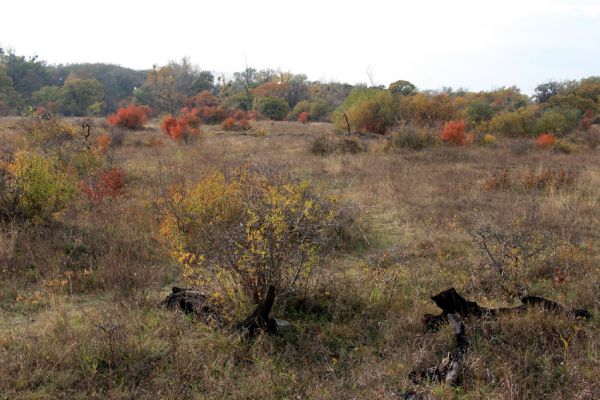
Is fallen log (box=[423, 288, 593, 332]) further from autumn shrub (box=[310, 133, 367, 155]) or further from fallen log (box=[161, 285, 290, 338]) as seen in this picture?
autumn shrub (box=[310, 133, 367, 155])

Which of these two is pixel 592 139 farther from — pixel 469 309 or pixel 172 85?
pixel 172 85

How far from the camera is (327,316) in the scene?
14.4ft

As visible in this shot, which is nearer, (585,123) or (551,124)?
(551,124)

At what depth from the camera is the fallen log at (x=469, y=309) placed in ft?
13.2

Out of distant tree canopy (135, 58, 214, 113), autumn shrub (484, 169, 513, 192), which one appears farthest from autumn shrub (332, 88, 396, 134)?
distant tree canopy (135, 58, 214, 113)

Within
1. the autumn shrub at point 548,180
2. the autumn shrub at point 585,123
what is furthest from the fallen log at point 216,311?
the autumn shrub at point 585,123

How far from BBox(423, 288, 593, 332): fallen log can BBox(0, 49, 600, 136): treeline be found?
48.1ft

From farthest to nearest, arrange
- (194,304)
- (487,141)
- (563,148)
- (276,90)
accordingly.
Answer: (276,90)
(487,141)
(563,148)
(194,304)

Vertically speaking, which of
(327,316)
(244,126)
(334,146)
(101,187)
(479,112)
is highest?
(479,112)

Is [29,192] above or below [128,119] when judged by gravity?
below

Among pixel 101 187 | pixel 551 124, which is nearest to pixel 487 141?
pixel 551 124

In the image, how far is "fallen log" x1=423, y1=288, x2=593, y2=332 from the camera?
4.02 meters

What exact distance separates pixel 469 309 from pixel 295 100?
54302 millimetres

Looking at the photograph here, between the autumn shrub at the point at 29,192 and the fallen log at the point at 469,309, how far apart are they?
5.24 m
